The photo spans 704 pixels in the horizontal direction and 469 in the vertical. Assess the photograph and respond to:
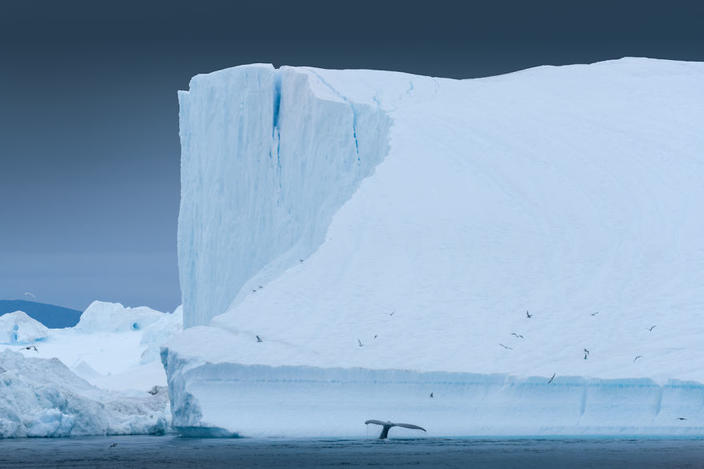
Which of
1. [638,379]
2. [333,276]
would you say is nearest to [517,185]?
[333,276]

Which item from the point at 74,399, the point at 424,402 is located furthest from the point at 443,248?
the point at 74,399

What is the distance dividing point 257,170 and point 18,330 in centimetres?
1864

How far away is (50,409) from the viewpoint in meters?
21.0

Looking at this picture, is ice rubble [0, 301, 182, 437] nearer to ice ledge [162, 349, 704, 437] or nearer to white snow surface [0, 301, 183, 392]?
white snow surface [0, 301, 183, 392]

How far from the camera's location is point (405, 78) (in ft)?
92.5

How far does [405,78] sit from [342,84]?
6.53ft

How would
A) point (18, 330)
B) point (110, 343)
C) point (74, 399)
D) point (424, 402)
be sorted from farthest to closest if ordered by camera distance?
point (18, 330), point (110, 343), point (74, 399), point (424, 402)

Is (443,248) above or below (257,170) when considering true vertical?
below

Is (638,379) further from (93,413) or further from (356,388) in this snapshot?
(93,413)

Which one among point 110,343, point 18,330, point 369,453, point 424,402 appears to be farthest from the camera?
point 18,330

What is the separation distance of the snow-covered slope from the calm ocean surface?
40 centimetres

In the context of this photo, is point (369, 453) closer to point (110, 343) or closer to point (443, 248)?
point (443, 248)

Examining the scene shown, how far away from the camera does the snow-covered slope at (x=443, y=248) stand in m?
18.5

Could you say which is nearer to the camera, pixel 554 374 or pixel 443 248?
pixel 554 374
